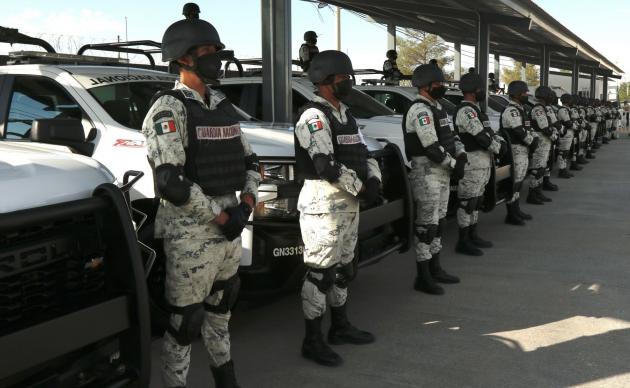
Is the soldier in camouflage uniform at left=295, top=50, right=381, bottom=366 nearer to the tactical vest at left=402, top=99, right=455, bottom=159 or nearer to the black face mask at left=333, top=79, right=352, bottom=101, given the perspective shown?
the black face mask at left=333, top=79, right=352, bottom=101

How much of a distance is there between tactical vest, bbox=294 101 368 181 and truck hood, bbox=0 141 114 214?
4.53 feet

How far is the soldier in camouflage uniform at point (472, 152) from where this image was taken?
663cm

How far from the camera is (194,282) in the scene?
9.68 ft

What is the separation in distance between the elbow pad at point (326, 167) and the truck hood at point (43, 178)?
1307 mm

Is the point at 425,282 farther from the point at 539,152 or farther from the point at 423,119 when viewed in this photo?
the point at 539,152

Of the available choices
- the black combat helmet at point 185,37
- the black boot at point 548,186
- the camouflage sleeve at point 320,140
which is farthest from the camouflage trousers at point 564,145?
the black combat helmet at point 185,37

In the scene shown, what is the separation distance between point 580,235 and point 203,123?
6.09 m

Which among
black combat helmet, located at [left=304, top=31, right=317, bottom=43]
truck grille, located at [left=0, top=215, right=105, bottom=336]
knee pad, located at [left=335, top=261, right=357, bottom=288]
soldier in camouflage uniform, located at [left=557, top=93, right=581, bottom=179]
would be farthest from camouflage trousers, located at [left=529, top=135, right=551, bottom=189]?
truck grille, located at [left=0, top=215, right=105, bottom=336]

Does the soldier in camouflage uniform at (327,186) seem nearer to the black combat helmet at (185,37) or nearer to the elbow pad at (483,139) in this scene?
the black combat helmet at (185,37)

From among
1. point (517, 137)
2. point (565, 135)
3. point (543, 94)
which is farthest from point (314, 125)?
point (565, 135)

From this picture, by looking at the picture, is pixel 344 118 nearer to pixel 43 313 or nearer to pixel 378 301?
pixel 378 301

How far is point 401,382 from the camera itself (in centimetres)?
360

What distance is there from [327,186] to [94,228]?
5.50 ft

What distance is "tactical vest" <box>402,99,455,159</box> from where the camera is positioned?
5.39 meters
